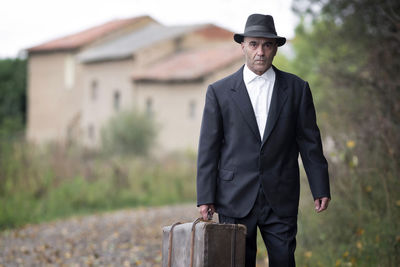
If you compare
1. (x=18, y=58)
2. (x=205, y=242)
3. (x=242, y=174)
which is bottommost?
(x=205, y=242)

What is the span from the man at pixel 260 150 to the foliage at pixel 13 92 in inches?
1738

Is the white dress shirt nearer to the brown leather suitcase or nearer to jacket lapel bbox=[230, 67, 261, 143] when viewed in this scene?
jacket lapel bbox=[230, 67, 261, 143]

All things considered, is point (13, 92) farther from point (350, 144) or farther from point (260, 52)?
point (260, 52)

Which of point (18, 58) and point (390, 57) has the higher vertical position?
point (18, 58)

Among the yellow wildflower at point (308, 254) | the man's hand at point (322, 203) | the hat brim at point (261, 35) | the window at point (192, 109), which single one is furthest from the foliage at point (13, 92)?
the man's hand at point (322, 203)

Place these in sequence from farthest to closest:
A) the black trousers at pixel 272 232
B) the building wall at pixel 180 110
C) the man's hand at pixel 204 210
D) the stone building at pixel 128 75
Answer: the stone building at pixel 128 75
the building wall at pixel 180 110
the man's hand at pixel 204 210
the black trousers at pixel 272 232

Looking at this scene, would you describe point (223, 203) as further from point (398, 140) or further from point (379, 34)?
point (379, 34)

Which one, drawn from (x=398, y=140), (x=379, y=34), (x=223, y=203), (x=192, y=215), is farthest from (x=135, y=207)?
(x=223, y=203)

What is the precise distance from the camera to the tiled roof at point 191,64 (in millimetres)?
32188

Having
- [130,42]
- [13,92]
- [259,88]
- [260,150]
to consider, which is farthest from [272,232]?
[13,92]

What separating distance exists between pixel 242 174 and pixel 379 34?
508cm

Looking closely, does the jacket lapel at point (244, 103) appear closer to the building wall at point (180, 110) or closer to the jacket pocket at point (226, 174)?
the jacket pocket at point (226, 174)

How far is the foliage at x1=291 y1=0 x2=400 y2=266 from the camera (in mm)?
5711

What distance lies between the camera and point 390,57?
24.0ft
